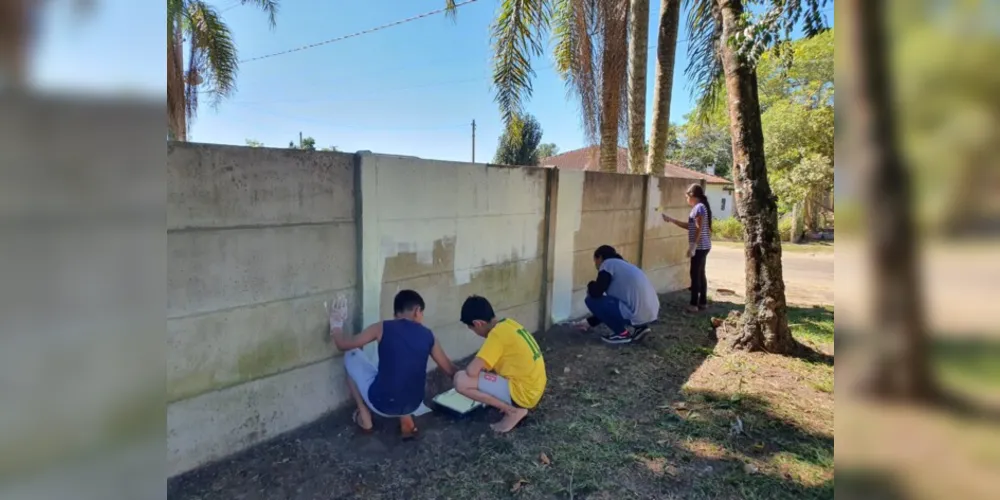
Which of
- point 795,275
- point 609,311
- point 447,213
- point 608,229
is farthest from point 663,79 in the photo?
point 795,275

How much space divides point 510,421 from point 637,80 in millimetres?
Answer: 6218

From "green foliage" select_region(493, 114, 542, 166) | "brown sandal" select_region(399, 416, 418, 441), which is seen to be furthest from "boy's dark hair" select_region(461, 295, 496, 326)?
"green foliage" select_region(493, 114, 542, 166)

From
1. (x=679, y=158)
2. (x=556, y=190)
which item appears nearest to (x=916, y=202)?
(x=556, y=190)

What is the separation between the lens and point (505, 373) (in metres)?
3.32

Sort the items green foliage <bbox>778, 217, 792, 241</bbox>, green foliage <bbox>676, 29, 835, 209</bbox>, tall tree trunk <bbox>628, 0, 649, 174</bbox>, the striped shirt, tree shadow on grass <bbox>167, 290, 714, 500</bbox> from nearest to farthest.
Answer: tree shadow on grass <bbox>167, 290, 714, 500</bbox>
the striped shirt
tall tree trunk <bbox>628, 0, 649, 174</bbox>
green foliage <bbox>676, 29, 835, 209</bbox>
green foliage <bbox>778, 217, 792, 241</bbox>

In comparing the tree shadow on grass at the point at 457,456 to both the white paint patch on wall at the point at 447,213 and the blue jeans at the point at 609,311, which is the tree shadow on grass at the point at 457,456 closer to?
the white paint patch on wall at the point at 447,213

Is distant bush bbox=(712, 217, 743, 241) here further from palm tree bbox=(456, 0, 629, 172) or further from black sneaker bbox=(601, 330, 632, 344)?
black sneaker bbox=(601, 330, 632, 344)

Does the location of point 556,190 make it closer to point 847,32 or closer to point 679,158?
point 847,32

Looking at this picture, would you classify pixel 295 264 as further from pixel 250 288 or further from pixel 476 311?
pixel 476 311

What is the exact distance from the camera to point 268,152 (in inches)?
111

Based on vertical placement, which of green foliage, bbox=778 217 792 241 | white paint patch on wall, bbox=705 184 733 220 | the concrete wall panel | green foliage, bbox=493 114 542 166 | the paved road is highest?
green foliage, bbox=493 114 542 166

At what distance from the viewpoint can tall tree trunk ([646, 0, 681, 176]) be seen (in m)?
7.69

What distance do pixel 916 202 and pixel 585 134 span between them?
309 inches

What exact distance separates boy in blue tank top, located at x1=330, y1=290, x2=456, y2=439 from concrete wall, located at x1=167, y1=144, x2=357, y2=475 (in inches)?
5.7
